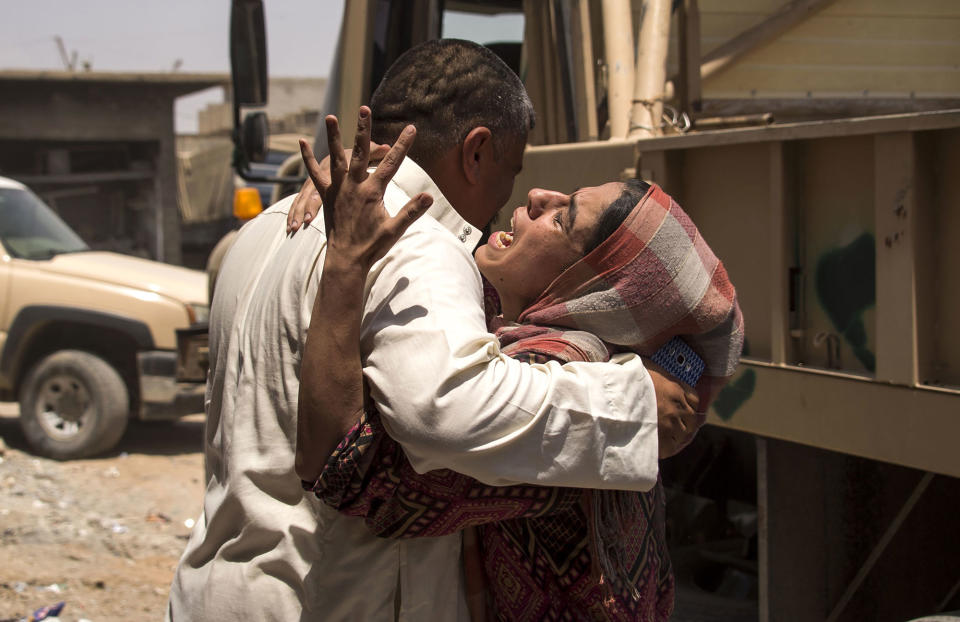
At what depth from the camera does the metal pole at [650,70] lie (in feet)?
10.7

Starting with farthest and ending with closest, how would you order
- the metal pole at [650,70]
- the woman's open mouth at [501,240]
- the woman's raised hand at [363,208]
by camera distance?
the metal pole at [650,70]
the woman's open mouth at [501,240]
the woman's raised hand at [363,208]

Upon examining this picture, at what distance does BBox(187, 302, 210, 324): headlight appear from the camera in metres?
7.37

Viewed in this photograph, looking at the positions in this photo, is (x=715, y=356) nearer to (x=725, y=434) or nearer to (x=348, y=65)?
(x=725, y=434)

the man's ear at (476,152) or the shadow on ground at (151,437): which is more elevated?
the man's ear at (476,152)

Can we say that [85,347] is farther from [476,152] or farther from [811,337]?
[476,152]

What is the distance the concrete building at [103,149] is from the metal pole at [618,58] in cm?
1241

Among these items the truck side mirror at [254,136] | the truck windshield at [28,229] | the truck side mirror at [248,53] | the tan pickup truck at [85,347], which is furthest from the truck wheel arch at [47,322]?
the truck side mirror at [248,53]

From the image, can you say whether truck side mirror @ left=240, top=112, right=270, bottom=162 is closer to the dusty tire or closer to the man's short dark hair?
the dusty tire

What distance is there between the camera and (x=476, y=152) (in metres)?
1.59

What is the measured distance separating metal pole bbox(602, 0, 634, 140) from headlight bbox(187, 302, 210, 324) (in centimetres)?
464

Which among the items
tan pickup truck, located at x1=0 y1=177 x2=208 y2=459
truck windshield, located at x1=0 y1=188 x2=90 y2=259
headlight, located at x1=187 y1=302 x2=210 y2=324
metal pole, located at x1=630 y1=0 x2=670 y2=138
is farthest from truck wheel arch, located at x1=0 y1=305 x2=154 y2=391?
metal pole, located at x1=630 y1=0 x2=670 y2=138

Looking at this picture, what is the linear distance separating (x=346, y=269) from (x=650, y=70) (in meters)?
2.36

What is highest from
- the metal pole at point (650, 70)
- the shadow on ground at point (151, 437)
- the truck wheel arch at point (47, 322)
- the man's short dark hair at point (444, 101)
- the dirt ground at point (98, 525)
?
the metal pole at point (650, 70)

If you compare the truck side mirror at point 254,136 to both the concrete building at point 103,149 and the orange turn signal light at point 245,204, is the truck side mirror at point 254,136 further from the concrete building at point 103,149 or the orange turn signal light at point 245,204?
the concrete building at point 103,149
